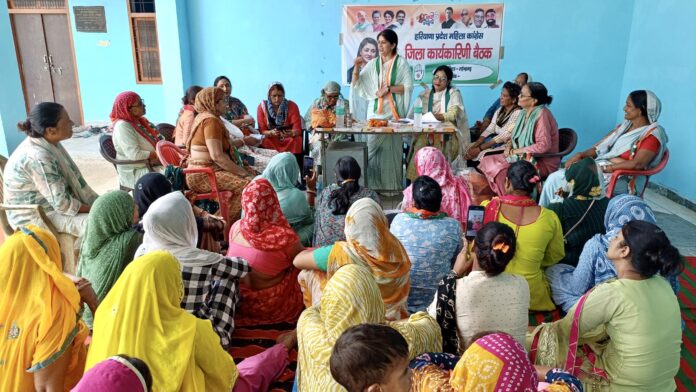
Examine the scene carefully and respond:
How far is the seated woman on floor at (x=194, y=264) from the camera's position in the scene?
2.34 metres

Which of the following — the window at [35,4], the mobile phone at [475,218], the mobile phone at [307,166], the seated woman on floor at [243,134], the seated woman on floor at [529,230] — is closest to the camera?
the seated woman on floor at [529,230]

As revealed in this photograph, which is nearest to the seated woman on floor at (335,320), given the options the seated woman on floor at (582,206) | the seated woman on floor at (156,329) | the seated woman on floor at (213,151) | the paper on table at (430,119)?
the seated woman on floor at (156,329)

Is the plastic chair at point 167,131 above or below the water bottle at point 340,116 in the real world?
below

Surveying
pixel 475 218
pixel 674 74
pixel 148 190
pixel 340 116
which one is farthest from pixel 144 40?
pixel 674 74

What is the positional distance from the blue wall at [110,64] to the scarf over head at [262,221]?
20.9ft

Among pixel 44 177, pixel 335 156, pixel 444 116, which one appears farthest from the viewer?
pixel 444 116

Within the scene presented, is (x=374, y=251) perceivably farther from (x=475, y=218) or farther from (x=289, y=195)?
(x=289, y=195)

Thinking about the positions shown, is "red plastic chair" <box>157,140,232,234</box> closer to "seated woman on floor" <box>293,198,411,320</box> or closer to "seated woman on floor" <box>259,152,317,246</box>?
"seated woman on floor" <box>259,152,317,246</box>

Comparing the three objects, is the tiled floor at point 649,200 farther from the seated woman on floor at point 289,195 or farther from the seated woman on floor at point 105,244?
the seated woman on floor at point 105,244

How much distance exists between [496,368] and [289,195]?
2.48m

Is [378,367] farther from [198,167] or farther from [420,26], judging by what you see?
[420,26]

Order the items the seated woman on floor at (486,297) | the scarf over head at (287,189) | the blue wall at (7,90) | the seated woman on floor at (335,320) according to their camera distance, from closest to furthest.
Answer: the seated woman on floor at (335,320), the seated woman on floor at (486,297), the scarf over head at (287,189), the blue wall at (7,90)

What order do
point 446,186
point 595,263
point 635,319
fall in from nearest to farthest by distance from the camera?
point 635,319
point 595,263
point 446,186

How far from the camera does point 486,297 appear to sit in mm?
1929
